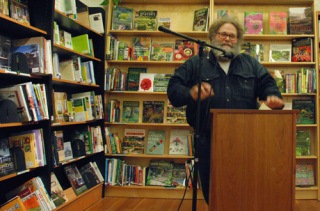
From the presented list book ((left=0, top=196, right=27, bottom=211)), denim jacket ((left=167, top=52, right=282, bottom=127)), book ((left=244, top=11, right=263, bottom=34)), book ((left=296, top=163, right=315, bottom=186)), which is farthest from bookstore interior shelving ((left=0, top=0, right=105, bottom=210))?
book ((left=296, top=163, right=315, bottom=186))

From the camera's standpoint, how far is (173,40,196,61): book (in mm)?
3453

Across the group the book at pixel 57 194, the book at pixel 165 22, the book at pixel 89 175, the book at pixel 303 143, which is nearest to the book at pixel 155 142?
the book at pixel 89 175

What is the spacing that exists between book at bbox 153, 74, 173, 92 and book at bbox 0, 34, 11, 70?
1693mm

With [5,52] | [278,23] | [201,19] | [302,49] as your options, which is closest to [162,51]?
[201,19]

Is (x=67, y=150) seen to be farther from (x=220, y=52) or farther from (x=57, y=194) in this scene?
(x=220, y=52)

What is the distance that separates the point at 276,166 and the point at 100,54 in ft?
8.31

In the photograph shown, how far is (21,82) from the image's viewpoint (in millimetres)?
2186

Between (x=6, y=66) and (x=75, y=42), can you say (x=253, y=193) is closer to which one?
(x=6, y=66)

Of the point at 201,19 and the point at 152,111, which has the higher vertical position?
the point at 201,19

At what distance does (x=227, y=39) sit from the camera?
194cm

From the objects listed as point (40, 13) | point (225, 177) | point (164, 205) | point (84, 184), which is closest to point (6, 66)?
point (40, 13)

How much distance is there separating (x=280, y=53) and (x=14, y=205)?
3046 millimetres

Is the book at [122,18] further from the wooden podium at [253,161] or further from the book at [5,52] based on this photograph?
the wooden podium at [253,161]

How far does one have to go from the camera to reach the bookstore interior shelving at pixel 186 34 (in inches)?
129
